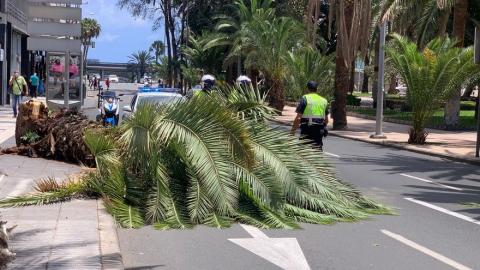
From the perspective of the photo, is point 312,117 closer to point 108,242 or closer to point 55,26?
point 108,242

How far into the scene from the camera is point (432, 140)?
23844 mm

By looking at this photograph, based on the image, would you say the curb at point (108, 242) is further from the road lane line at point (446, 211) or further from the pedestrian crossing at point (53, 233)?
the road lane line at point (446, 211)

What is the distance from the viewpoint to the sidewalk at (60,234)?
6.54 meters

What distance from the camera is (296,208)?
935 centimetres

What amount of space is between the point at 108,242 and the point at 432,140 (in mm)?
18253

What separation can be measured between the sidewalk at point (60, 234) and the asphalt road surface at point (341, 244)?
29 cm

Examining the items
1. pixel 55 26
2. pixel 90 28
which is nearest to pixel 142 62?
pixel 90 28

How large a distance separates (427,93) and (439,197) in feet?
34.0

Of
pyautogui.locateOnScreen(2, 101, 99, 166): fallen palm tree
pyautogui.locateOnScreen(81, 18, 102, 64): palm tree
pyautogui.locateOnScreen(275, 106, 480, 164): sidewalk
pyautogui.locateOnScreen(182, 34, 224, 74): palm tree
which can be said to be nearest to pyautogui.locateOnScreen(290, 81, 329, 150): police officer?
pyautogui.locateOnScreen(2, 101, 99, 166): fallen palm tree

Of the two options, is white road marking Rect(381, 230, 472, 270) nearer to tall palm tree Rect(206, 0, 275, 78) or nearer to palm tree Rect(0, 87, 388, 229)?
palm tree Rect(0, 87, 388, 229)

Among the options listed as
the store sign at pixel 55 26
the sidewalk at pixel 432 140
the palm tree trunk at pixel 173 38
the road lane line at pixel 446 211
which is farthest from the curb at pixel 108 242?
the palm tree trunk at pixel 173 38

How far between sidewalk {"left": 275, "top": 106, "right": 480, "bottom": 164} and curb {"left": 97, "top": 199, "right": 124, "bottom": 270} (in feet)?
30.4

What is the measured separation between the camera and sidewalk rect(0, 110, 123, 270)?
6.54 meters

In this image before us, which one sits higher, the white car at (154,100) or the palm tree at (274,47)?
the palm tree at (274,47)
